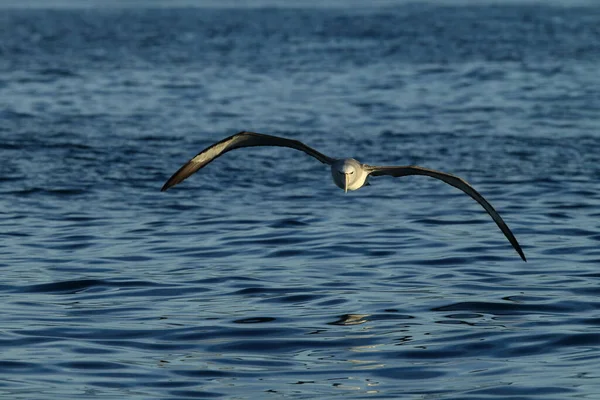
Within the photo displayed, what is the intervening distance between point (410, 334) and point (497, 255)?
391 cm

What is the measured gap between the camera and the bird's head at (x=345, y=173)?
10.9m

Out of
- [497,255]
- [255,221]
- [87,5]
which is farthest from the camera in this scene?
[87,5]

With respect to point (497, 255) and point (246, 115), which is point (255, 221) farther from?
point (246, 115)

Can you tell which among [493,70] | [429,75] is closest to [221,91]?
[429,75]

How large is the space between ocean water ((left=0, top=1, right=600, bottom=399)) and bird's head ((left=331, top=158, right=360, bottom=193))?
4.69 ft

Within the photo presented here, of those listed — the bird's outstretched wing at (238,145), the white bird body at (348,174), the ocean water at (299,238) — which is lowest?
the ocean water at (299,238)

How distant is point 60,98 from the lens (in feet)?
98.2

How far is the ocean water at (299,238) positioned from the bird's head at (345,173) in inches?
56.3

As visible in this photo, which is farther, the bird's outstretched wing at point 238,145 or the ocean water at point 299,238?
the bird's outstretched wing at point 238,145

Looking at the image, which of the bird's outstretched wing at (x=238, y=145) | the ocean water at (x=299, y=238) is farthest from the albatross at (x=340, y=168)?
the ocean water at (x=299, y=238)

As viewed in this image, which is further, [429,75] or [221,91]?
[429,75]

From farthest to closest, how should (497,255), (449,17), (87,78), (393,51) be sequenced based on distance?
(449,17)
(393,51)
(87,78)
(497,255)

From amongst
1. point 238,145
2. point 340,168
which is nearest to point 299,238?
point 238,145

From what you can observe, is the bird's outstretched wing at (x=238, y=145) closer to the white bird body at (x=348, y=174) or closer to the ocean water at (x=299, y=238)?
the white bird body at (x=348, y=174)
